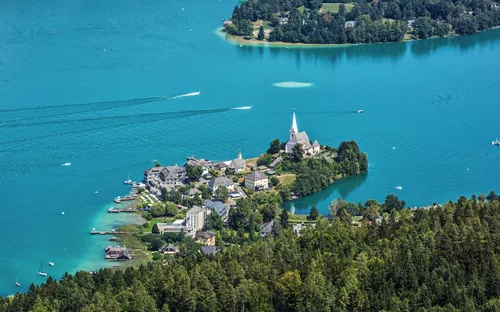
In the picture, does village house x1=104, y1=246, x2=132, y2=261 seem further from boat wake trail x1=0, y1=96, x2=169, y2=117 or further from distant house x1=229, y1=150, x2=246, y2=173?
boat wake trail x1=0, y1=96, x2=169, y2=117

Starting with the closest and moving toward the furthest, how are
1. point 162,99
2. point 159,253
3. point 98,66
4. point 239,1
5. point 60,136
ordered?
point 159,253 → point 60,136 → point 162,99 → point 98,66 → point 239,1

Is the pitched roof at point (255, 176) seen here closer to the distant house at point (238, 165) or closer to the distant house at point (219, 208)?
the distant house at point (238, 165)

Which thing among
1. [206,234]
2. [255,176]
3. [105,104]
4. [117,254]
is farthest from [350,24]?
[117,254]

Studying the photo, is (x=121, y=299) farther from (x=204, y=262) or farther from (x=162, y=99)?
(x=162, y=99)

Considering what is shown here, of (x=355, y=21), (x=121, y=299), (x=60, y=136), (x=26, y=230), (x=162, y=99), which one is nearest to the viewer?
(x=121, y=299)

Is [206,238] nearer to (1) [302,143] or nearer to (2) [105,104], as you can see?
(1) [302,143]

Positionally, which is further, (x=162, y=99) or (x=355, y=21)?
(x=355, y=21)

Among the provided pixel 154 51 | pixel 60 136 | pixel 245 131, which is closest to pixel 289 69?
pixel 154 51
